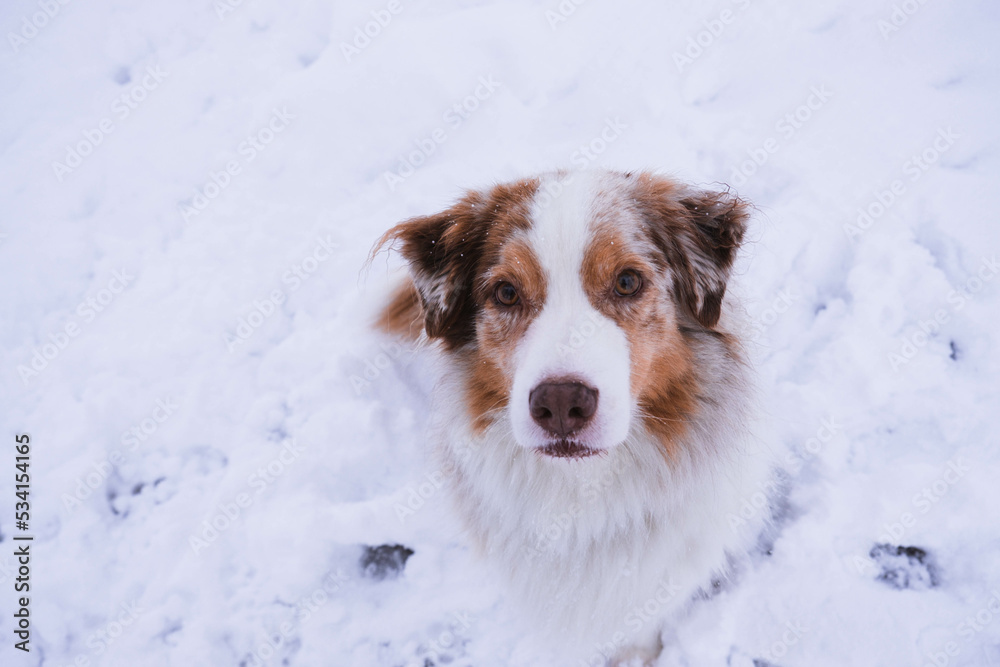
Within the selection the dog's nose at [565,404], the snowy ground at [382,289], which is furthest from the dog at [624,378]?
the snowy ground at [382,289]

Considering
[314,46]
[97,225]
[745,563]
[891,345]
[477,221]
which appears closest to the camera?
[477,221]

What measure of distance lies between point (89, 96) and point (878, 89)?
6458mm

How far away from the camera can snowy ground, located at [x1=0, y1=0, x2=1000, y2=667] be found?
2750 millimetres

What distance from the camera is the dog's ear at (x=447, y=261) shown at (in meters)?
2.37

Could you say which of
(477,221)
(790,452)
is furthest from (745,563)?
(477,221)

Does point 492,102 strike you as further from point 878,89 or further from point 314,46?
point 878,89

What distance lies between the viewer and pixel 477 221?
2381mm

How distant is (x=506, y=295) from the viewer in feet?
7.20

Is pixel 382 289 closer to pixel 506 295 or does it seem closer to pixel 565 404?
pixel 506 295

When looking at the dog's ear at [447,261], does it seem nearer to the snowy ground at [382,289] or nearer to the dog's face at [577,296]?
the dog's face at [577,296]

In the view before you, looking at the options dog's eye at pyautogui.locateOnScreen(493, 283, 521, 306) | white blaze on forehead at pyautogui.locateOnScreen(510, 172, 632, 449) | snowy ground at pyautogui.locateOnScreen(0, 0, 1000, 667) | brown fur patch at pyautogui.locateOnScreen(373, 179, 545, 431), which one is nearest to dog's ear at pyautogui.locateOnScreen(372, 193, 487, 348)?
brown fur patch at pyautogui.locateOnScreen(373, 179, 545, 431)

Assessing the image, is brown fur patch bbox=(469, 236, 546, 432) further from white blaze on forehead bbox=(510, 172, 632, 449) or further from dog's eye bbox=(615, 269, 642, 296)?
dog's eye bbox=(615, 269, 642, 296)

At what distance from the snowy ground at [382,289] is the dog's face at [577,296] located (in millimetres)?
1079

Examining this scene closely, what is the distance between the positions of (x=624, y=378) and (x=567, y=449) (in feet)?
1.01
